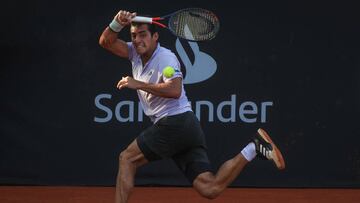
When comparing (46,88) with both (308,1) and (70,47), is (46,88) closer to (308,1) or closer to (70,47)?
(70,47)

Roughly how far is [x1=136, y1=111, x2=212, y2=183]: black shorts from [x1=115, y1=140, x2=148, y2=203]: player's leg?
1.7 inches

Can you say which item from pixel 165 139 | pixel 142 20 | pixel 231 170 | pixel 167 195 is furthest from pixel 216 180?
pixel 167 195

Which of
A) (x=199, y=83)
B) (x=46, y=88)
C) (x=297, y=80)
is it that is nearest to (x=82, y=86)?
(x=46, y=88)

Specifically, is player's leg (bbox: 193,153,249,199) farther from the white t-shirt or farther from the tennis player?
the white t-shirt

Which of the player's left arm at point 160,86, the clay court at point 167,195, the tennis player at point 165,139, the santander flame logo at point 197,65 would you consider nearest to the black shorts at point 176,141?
the tennis player at point 165,139

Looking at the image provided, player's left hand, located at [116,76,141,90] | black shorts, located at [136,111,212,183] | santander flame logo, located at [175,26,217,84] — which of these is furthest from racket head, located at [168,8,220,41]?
santander flame logo, located at [175,26,217,84]

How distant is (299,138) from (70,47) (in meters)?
2.04

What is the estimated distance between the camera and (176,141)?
212 inches

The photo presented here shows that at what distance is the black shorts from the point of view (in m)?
5.38

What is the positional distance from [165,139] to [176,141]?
7 centimetres

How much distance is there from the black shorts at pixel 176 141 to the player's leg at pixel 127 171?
0.14ft

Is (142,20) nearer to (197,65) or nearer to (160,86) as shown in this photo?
(160,86)

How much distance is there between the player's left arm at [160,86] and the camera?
5.07m

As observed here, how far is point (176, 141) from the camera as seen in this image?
17.6 ft
